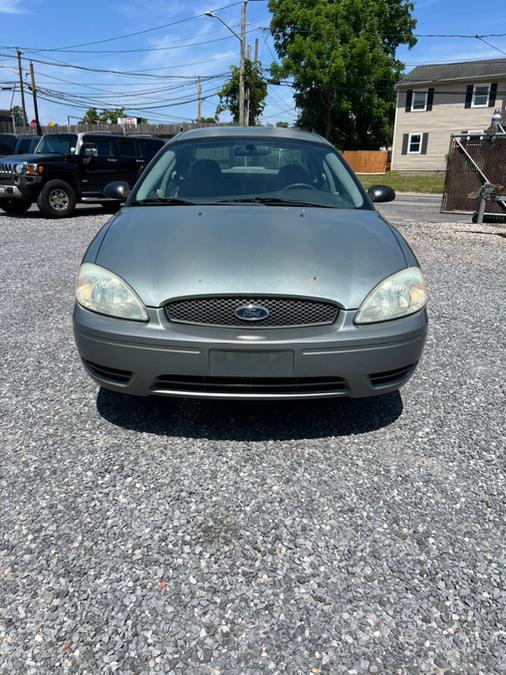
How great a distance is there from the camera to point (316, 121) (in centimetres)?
4059

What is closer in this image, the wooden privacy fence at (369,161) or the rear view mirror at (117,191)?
the rear view mirror at (117,191)

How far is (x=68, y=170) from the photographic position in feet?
38.2

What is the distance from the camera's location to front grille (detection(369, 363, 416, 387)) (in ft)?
8.32

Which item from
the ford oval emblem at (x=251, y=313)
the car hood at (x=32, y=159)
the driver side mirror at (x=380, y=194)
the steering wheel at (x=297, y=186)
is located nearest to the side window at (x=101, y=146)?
the car hood at (x=32, y=159)

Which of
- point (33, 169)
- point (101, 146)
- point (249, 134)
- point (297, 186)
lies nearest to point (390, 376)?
point (297, 186)

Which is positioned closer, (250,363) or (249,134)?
(250,363)

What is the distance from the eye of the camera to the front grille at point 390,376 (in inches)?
99.9

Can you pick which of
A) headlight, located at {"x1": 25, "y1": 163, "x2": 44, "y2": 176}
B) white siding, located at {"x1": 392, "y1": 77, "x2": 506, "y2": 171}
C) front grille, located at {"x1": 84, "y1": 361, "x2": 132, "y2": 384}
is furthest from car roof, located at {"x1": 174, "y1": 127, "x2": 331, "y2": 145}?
white siding, located at {"x1": 392, "y1": 77, "x2": 506, "y2": 171}

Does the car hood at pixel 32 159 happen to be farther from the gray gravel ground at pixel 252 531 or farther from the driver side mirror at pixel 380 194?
the driver side mirror at pixel 380 194

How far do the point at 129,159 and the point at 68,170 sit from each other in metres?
1.71

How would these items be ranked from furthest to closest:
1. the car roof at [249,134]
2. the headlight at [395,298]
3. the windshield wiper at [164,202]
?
the car roof at [249,134]
the windshield wiper at [164,202]
the headlight at [395,298]

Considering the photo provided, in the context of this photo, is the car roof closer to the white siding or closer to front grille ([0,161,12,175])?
front grille ([0,161,12,175])

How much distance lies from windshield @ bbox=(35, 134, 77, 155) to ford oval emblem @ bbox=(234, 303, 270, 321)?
11.5 meters

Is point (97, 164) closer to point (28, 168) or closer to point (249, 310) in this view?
point (28, 168)
